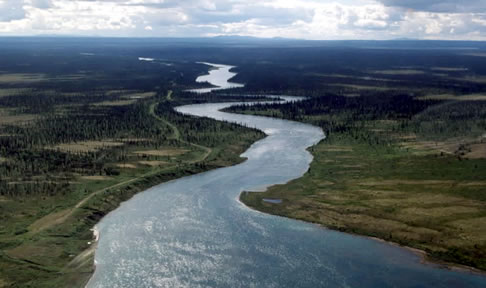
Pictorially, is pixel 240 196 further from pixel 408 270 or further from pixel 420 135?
pixel 420 135

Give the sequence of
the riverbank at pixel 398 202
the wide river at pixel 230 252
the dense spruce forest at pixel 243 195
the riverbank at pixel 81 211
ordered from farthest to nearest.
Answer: the riverbank at pixel 398 202
the dense spruce forest at pixel 243 195
the riverbank at pixel 81 211
the wide river at pixel 230 252

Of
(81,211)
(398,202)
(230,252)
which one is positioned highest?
(398,202)

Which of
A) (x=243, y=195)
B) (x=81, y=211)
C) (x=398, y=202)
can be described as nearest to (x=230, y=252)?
(x=243, y=195)

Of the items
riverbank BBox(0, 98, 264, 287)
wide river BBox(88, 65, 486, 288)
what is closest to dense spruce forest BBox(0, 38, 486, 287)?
riverbank BBox(0, 98, 264, 287)

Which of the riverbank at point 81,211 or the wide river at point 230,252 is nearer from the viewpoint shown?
the wide river at point 230,252

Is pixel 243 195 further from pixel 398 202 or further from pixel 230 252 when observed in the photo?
pixel 230 252

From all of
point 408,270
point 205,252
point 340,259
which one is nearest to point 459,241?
point 408,270

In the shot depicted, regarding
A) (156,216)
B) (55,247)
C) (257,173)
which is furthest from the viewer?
(257,173)

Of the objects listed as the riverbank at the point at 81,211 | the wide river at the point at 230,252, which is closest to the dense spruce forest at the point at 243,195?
the riverbank at the point at 81,211

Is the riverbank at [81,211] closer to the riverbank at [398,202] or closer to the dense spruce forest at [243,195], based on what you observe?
the dense spruce forest at [243,195]
